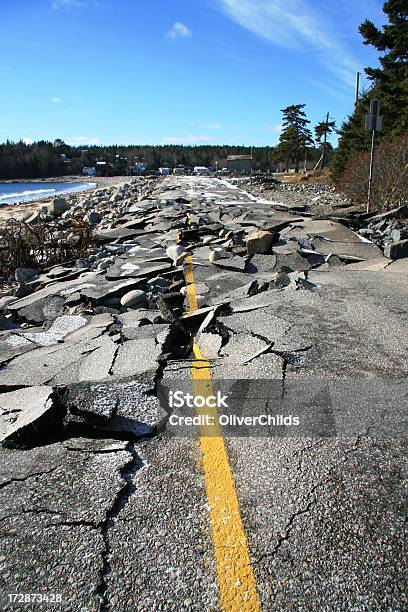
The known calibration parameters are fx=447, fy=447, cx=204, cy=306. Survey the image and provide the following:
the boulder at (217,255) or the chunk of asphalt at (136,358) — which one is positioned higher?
the boulder at (217,255)

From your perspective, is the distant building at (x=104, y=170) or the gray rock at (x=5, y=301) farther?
the distant building at (x=104, y=170)

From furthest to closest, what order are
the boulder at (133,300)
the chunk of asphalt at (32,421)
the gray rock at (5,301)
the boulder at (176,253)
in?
1. the boulder at (176,253)
2. the gray rock at (5,301)
3. the boulder at (133,300)
4. the chunk of asphalt at (32,421)

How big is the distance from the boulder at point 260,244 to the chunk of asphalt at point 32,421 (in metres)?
5.42

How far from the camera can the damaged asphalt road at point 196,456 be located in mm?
1837

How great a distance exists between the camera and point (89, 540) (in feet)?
6.65

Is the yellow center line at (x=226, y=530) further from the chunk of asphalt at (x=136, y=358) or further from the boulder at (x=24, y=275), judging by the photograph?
the boulder at (x=24, y=275)

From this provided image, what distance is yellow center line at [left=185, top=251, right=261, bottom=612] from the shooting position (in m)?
1.75

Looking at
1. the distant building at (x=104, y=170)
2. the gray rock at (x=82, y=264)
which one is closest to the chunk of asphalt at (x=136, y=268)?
the gray rock at (x=82, y=264)

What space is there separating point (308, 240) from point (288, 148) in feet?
200

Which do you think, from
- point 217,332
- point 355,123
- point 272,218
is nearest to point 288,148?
point 355,123

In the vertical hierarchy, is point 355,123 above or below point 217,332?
above

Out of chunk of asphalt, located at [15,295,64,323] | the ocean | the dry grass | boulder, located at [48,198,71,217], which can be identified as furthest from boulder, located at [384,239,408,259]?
the ocean

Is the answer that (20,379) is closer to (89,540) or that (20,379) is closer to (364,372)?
(89,540)

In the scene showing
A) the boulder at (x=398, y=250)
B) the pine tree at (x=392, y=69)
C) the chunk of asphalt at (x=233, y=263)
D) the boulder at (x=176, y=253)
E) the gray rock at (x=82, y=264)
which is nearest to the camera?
the chunk of asphalt at (x=233, y=263)
